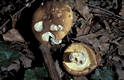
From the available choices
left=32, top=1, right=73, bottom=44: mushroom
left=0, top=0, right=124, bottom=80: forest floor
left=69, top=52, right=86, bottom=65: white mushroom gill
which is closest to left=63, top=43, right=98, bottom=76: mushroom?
left=69, top=52, right=86, bottom=65: white mushroom gill

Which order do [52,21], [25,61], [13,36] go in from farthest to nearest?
1. [13,36]
2. [25,61]
3. [52,21]

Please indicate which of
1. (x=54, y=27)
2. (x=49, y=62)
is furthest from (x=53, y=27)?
(x=49, y=62)

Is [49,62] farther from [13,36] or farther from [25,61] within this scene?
[13,36]

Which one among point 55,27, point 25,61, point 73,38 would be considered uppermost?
point 55,27

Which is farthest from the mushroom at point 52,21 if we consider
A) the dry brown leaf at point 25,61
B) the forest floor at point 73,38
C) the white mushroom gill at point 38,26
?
the dry brown leaf at point 25,61

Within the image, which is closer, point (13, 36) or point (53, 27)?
point (53, 27)

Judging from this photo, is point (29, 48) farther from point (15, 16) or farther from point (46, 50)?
point (15, 16)

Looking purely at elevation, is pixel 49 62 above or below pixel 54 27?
below

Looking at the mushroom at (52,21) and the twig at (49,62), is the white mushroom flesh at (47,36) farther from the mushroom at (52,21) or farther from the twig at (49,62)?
the twig at (49,62)
